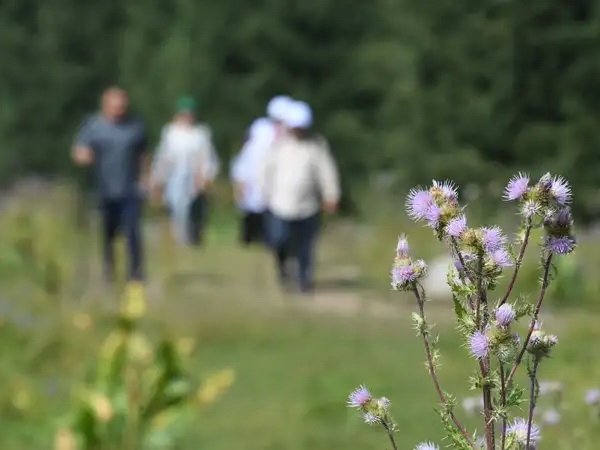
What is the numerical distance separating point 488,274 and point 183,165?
15802 millimetres

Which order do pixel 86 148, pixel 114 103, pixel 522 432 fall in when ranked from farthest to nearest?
pixel 86 148 < pixel 114 103 < pixel 522 432

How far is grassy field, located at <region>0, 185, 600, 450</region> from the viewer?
22.0ft

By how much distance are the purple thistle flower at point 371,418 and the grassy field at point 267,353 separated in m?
1.73

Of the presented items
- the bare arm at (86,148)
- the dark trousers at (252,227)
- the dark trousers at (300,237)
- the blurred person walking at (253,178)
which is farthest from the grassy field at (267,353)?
the dark trousers at (252,227)

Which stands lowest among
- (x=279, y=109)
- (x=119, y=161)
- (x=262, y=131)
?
(x=119, y=161)

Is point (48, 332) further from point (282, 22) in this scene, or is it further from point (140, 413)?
point (282, 22)

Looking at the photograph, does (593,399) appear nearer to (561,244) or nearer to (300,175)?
(561,244)

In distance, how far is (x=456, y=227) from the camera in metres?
2.06

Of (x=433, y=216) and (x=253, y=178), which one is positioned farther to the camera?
(x=253, y=178)

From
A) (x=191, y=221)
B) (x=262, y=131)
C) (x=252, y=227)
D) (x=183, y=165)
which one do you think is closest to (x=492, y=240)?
(x=262, y=131)

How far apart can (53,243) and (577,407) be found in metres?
6.79

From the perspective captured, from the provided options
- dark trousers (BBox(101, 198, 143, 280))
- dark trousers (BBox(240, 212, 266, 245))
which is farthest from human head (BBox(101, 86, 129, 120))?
dark trousers (BBox(240, 212, 266, 245))

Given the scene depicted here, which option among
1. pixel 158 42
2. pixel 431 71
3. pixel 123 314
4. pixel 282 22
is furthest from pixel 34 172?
pixel 123 314

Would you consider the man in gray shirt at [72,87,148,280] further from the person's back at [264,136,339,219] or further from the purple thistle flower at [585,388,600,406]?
the purple thistle flower at [585,388,600,406]
